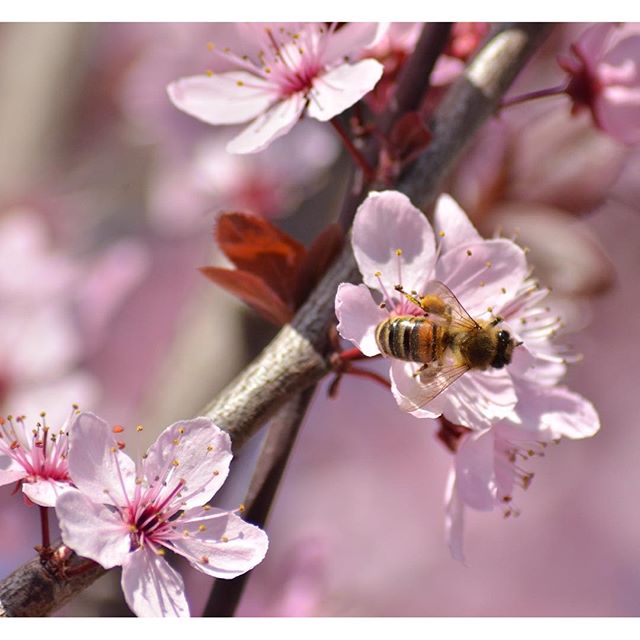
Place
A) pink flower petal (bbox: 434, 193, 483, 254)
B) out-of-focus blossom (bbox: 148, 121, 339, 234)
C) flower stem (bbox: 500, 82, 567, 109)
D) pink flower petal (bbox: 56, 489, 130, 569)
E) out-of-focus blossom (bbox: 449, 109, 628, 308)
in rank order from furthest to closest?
1. out-of-focus blossom (bbox: 148, 121, 339, 234)
2. out-of-focus blossom (bbox: 449, 109, 628, 308)
3. flower stem (bbox: 500, 82, 567, 109)
4. pink flower petal (bbox: 434, 193, 483, 254)
5. pink flower petal (bbox: 56, 489, 130, 569)

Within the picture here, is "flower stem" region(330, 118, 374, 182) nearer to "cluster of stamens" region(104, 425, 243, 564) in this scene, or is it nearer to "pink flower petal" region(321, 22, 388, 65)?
"pink flower petal" region(321, 22, 388, 65)

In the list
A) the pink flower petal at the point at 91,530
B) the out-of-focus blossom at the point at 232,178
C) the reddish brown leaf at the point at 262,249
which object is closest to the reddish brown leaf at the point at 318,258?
the reddish brown leaf at the point at 262,249

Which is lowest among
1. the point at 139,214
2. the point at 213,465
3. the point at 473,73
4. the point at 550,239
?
the point at 139,214

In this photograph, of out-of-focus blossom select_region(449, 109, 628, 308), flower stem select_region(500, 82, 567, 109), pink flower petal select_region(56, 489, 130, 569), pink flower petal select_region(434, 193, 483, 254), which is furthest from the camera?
out-of-focus blossom select_region(449, 109, 628, 308)

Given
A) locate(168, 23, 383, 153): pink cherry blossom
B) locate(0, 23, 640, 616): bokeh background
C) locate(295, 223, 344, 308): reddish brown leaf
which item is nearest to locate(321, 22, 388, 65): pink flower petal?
locate(168, 23, 383, 153): pink cherry blossom

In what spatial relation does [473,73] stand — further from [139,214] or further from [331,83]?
[139,214]

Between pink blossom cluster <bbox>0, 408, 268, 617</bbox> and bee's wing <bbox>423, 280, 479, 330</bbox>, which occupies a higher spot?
bee's wing <bbox>423, 280, 479, 330</bbox>
